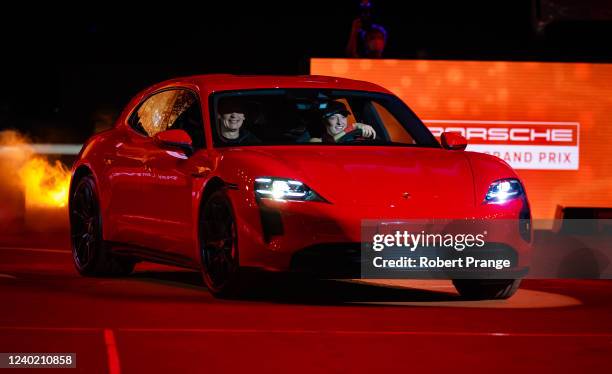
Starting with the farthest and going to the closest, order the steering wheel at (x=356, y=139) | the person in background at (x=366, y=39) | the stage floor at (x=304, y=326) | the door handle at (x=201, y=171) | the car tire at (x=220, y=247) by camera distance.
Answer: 1. the person in background at (x=366, y=39)
2. the steering wheel at (x=356, y=139)
3. the door handle at (x=201, y=171)
4. the car tire at (x=220, y=247)
5. the stage floor at (x=304, y=326)

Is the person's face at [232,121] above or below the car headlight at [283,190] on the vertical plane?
above

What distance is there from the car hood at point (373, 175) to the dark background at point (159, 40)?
1881cm

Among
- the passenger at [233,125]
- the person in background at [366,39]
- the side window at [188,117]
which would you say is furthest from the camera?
the person in background at [366,39]

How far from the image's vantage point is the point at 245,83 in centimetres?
1285

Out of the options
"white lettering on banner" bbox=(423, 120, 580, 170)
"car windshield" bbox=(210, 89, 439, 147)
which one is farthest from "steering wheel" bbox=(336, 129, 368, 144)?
"white lettering on banner" bbox=(423, 120, 580, 170)

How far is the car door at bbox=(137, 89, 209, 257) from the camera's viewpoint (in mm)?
12086

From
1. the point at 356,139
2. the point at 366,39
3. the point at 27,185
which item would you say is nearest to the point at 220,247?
the point at 356,139

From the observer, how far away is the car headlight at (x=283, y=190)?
1109cm

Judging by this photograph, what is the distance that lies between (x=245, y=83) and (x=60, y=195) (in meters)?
13.8

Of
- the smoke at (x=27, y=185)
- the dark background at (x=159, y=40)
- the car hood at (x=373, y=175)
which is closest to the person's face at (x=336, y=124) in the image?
the car hood at (x=373, y=175)

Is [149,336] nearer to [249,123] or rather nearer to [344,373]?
[344,373]

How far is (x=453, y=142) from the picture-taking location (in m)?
12.4

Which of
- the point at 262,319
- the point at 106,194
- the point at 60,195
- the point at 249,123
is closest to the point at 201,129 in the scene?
the point at 249,123

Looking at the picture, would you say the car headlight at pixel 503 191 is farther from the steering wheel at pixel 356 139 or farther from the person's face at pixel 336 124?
the person's face at pixel 336 124
